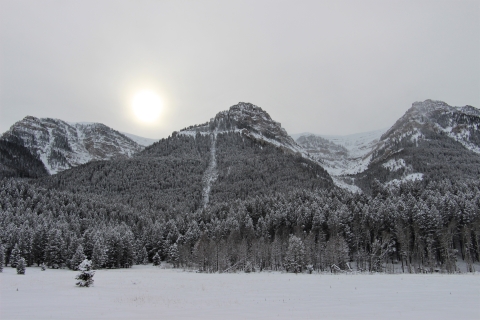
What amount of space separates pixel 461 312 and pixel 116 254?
9876cm

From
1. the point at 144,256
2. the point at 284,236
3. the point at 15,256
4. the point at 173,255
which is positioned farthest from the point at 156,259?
the point at 284,236

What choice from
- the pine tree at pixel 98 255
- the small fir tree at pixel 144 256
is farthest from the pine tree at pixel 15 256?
the small fir tree at pixel 144 256

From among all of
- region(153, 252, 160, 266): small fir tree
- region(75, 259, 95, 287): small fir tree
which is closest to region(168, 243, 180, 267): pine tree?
region(153, 252, 160, 266): small fir tree

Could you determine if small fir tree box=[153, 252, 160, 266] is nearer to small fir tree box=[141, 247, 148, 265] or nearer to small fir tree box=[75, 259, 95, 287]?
small fir tree box=[141, 247, 148, 265]

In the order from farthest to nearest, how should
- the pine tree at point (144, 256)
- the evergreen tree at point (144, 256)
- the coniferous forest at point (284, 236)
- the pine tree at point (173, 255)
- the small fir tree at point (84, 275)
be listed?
the pine tree at point (144, 256) → the evergreen tree at point (144, 256) → the pine tree at point (173, 255) → the coniferous forest at point (284, 236) → the small fir tree at point (84, 275)

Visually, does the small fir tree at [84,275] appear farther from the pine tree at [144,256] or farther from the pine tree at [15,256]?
the pine tree at [144,256]

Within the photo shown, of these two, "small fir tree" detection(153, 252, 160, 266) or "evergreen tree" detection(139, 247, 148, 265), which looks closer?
"small fir tree" detection(153, 252, 160, 266)

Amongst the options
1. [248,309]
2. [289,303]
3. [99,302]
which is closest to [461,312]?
[289,303]

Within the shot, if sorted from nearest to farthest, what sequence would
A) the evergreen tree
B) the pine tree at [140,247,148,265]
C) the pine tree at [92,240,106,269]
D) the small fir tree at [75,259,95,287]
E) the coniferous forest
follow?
the small fir tree at [75,259,95,287]
the coniferous forest
the pine tree at [92,240,106,269]
the evergreen tree
the pine tree at [140,247,148,265]

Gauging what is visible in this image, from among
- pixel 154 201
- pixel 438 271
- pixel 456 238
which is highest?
pixel 154 201

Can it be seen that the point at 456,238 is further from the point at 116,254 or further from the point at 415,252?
the point at 116,254

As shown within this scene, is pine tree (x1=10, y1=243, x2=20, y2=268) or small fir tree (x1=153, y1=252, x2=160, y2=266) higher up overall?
pine tree (x1=10, y1=243, x2=20, y2=268)

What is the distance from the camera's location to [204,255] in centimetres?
8756

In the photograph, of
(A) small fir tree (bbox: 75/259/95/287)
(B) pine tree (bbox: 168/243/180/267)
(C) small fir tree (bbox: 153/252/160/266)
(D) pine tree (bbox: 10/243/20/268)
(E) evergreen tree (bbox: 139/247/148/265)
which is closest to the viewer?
(A) small fir tree (bbox: 75/259/95/287)
